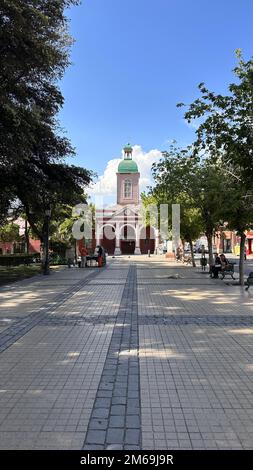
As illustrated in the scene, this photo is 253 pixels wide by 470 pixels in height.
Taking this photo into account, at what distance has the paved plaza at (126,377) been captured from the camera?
Result: 4.30 meters

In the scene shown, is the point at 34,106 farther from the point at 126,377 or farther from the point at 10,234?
the point at 10,234

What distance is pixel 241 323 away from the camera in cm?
983

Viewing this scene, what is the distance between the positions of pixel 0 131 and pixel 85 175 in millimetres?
9368

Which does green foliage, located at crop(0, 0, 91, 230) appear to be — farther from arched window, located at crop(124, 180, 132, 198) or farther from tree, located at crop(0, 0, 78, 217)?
arched window, located at crop(124, 180, 132, 198)

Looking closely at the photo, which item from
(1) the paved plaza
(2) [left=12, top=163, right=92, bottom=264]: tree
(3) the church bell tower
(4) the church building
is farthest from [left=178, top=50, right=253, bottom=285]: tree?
(3) the church bell tower

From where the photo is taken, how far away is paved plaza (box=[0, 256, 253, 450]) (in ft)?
14.1

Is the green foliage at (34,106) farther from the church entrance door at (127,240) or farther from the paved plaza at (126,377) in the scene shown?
the church entrance door at (127,240)

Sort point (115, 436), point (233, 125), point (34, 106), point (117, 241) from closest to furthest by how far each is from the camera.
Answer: point (115, 436), point (233, 125), point (34, 106), point (117, 241)

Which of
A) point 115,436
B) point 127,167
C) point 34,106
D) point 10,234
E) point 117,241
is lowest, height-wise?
point 115,436

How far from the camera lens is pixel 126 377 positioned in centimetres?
609

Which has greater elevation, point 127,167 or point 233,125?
point 127,167

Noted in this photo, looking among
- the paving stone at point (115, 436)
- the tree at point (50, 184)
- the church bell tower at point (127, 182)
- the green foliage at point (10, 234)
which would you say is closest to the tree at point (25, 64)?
the tree at point (50, 184)

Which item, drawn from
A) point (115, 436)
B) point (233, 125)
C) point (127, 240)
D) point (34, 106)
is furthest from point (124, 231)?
point (115, 436)

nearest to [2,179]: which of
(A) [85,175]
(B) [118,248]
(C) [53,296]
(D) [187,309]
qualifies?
(A) [85,175]
